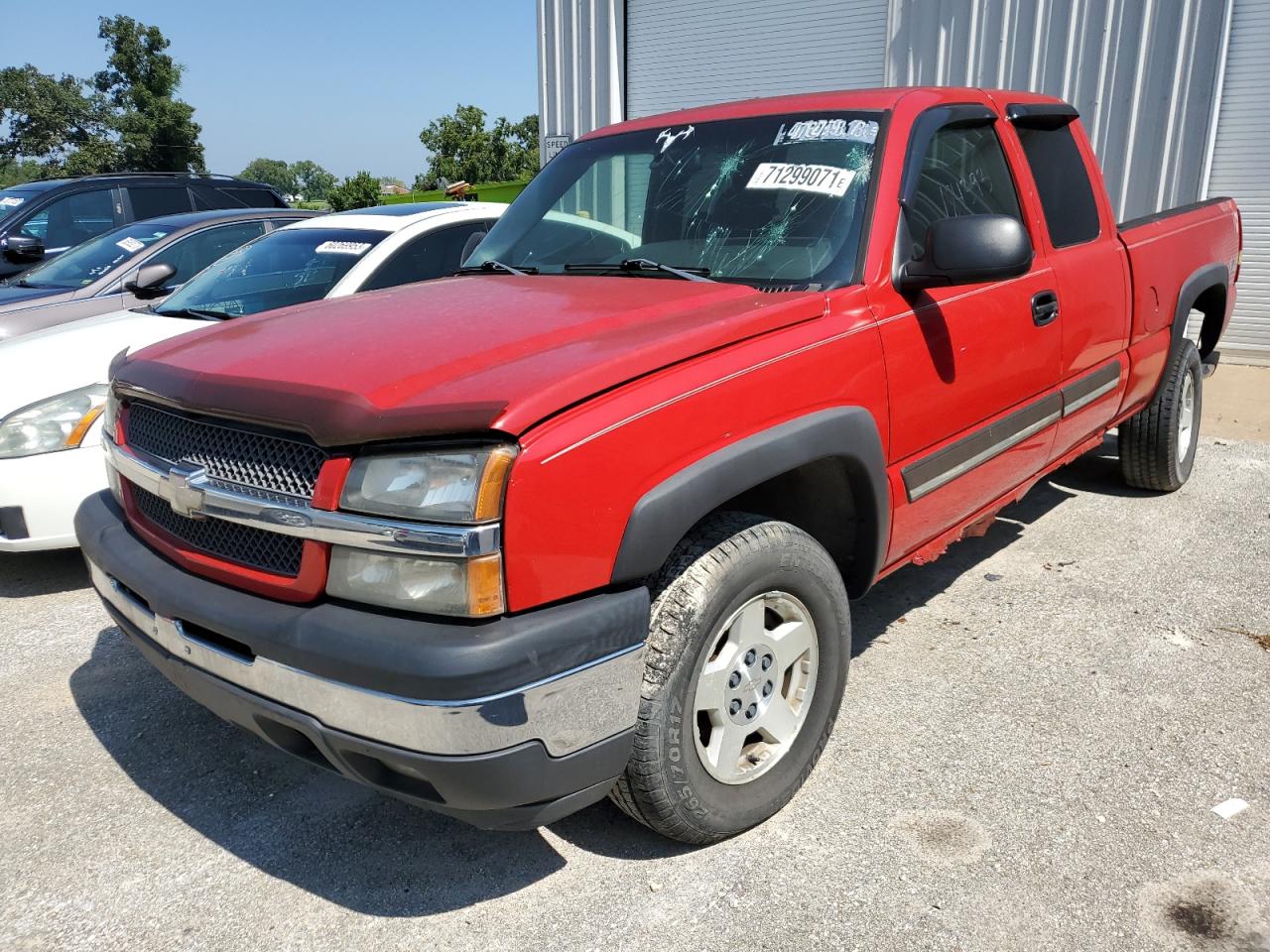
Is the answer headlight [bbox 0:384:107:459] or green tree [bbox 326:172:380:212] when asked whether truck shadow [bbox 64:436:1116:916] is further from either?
green tree [bbox 326:172:380:212]

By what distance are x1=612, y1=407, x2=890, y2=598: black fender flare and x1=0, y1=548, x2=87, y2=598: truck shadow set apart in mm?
3379

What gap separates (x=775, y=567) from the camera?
2365 millimetres

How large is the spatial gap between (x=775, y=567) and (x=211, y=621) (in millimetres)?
1293

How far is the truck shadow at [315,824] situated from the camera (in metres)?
2.42

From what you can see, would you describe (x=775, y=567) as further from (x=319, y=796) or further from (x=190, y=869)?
(x=190, y=869)

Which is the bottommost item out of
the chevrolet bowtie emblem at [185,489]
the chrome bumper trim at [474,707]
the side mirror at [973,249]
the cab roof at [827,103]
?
the chrome bumper trim at [474,707]

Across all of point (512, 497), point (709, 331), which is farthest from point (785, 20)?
point (512, 497)

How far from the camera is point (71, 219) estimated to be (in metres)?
9.19

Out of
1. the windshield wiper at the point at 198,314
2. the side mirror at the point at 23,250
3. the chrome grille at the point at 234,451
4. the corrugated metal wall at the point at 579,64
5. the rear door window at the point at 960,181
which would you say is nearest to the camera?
the chrome grille at the point at 234,451

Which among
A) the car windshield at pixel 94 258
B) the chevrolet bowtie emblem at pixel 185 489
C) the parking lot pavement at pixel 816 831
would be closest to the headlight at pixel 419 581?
the chevrolet bowtie emblem at pixel 185 489

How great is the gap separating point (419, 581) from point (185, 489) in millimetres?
719

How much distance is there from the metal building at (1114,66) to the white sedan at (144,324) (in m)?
4.85

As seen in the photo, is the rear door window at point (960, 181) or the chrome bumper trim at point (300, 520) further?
the rear door window at point (960, 181)

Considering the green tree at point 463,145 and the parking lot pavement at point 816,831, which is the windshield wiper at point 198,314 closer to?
the parking lot pavement at point 816,831
